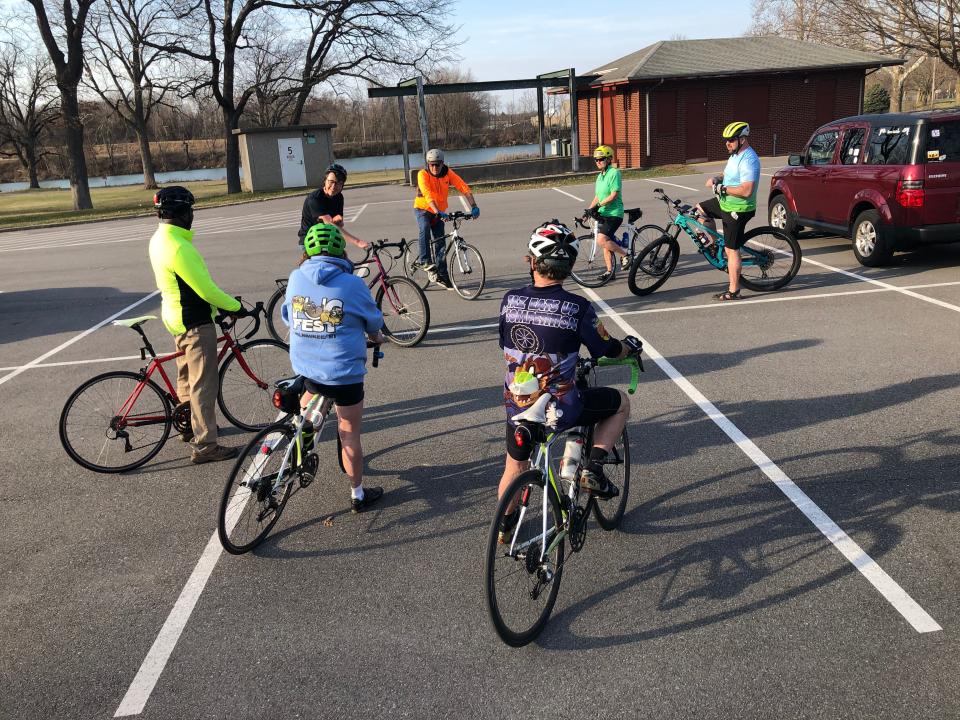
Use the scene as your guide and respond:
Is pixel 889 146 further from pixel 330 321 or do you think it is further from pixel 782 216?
pixel 330 321

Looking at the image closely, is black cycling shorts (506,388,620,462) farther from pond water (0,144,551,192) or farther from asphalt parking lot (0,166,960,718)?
pond water (0,144,551,192)

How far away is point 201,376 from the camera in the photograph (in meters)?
5.45

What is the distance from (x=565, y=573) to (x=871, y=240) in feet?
28.9

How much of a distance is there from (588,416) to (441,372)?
381 centimetres

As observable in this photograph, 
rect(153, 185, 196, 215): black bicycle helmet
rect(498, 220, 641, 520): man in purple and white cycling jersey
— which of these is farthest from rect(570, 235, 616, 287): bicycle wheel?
rect(498, 220, 641, 520): man in purple and white cycling jersey

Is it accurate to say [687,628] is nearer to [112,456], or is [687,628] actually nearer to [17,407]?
[112,456]

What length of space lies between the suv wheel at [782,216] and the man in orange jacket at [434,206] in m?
5.62

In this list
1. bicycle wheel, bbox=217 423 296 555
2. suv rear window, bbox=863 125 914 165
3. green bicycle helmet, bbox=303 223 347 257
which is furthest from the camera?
suv rear window, bbox=863 125 914 165

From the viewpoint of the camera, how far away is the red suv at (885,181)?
31.6 feet

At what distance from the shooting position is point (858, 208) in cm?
1084

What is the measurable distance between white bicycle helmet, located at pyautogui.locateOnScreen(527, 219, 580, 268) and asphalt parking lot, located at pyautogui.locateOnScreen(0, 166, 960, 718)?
5.29 feet

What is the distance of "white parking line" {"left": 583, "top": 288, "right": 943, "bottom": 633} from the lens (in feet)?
11.4

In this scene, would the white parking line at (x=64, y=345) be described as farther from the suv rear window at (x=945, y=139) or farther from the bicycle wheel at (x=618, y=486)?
the suv rear window at (x=945, y=139)

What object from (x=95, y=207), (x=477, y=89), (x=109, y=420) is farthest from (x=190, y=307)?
(x=95, y=207)
